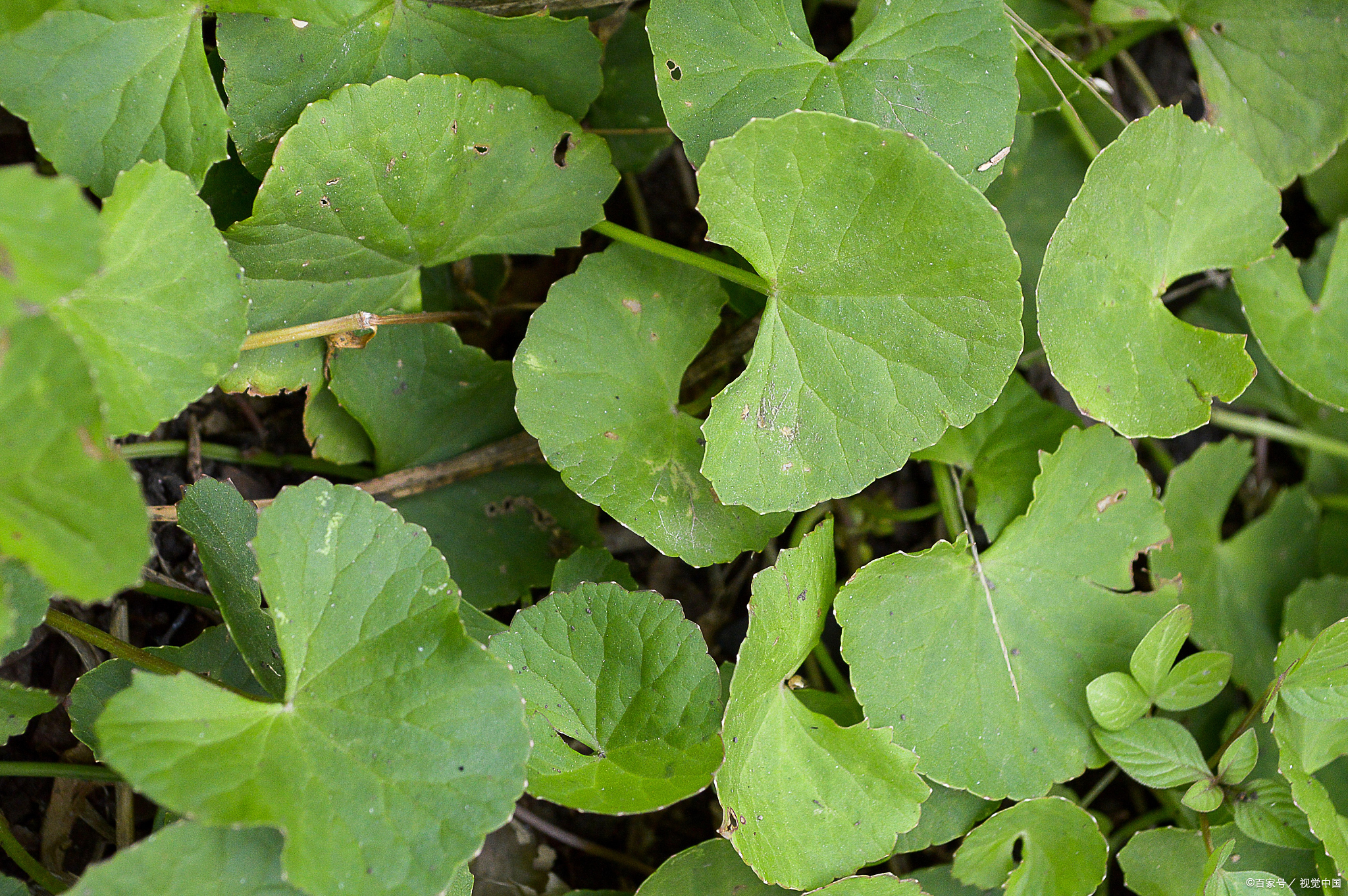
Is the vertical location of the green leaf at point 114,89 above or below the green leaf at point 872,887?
above

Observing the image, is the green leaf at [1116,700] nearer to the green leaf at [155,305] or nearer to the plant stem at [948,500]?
the plant stem at [948,500]

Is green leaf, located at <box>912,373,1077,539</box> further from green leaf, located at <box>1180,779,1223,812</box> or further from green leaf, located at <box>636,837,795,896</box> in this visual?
green leaf, located at <box>636,837,795,896</box>

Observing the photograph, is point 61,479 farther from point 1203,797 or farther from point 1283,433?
point 1283,433

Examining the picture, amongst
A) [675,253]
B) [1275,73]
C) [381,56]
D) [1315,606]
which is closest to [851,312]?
[675,253]

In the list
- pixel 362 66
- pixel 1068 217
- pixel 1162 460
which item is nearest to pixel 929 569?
pixel 1068 217

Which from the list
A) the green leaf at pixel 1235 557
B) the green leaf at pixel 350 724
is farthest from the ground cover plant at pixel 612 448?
the green leaf at pixel 1235 557

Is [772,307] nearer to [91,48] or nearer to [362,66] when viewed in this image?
[362,66]
